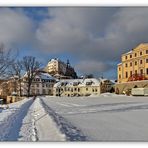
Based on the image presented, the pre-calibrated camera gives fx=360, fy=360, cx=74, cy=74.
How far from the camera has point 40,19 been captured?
3.99 m

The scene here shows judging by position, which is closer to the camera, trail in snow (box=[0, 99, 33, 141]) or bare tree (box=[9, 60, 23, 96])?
Result: trail in snow (box=[0, 99, 33, 141])

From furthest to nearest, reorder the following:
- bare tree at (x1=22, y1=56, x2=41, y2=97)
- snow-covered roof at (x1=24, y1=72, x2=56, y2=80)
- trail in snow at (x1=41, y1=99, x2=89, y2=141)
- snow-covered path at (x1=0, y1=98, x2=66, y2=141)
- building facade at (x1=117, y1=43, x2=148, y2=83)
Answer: snow-covered roof at (x1=24, y1=72, x2=56, y2=80) → bare tree at (x1=22, y1=56, x2=41, y2=97) → building facade at (x1=117, y1=43, x2=148, y2=83) → snow-covered path at (x1=0, y1=98, x2=66, y2=141) → trail in snow at (x1=41, y1=99, x2=89, y2=141)

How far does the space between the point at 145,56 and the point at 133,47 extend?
0.18 metres

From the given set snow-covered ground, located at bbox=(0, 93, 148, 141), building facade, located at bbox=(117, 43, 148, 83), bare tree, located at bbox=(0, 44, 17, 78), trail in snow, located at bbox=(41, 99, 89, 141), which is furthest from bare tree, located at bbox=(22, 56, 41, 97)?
building facade, located at bbox=(117, 43, 148, 83)

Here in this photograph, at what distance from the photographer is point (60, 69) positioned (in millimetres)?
4094

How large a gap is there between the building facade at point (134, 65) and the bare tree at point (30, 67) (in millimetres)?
928

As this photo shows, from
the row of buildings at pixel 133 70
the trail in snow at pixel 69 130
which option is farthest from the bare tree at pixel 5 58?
the row of buildings at pixel 133 70

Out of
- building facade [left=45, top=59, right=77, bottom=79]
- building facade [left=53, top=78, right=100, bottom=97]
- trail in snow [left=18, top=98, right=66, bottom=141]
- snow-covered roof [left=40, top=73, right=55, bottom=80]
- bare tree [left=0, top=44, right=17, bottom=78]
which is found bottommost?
trail in snow [left=18, top=98, right=66, bottom=141]

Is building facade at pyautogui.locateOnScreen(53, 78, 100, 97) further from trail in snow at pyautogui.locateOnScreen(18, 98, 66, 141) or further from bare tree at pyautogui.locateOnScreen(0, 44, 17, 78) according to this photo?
bare tree at pyautogui.locateOnScreen(0, 44, 17, 78)

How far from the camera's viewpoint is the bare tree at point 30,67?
4.00 meters

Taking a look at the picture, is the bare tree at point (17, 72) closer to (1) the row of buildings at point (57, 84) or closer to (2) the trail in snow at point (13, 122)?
(1) the row of buildings at point (57, 84)

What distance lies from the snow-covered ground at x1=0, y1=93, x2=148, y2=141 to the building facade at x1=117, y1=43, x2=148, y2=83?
236 millimetres

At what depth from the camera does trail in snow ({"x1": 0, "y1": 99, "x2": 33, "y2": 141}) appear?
365cm

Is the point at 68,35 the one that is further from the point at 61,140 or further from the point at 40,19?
the point at 61,140
